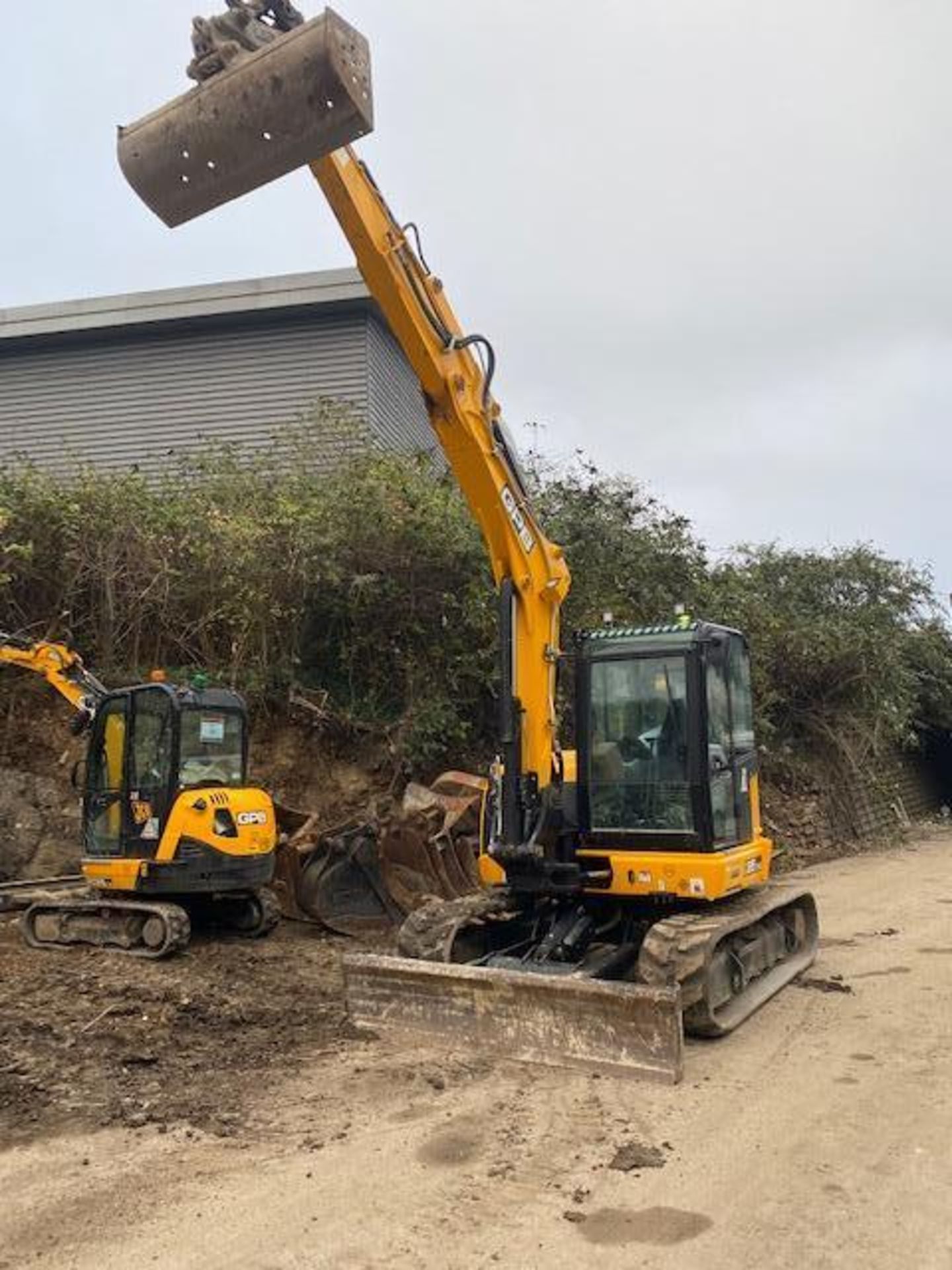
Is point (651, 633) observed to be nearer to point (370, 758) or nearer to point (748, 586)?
point (370, 758)

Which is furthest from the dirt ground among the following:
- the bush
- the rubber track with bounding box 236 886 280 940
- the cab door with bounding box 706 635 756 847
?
the bush

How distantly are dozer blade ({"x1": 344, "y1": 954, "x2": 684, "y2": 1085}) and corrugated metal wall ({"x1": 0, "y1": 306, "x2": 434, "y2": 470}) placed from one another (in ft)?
39.5

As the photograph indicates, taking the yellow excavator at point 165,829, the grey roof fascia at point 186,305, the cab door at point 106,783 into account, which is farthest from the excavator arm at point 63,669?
the grey roof fascia at point 186,305

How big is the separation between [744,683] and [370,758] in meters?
5.91

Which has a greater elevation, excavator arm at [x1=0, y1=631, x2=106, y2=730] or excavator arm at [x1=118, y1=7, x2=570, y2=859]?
excavator arm at [x1=118, y1=7, x2=570, y2=859]

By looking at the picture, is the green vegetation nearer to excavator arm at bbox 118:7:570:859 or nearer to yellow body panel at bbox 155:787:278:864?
yellow body panel at bbox 155:787:278:864

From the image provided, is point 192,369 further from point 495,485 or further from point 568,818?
point 568,818

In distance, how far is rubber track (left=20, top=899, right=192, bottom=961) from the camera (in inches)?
338

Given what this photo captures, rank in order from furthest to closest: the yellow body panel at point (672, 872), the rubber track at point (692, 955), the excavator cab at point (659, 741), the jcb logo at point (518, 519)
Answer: the jcb logo at point (518, 519) < the excavator cab at point (659, 741) < the yellow body panel at point (672, 872) < the rubber track at point (692, 955)

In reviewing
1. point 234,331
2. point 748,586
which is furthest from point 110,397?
point 748,586

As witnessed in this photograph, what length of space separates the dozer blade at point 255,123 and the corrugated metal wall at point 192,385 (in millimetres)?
11652

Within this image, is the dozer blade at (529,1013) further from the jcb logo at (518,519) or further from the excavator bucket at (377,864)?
the excavator bucket at (377,864)

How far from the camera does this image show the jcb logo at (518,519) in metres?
7.28

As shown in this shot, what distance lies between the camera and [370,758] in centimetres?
1258
